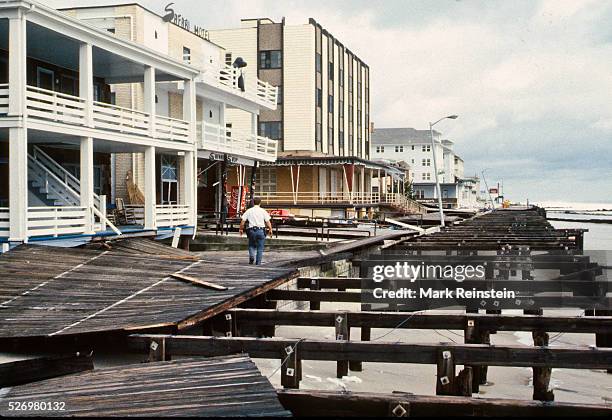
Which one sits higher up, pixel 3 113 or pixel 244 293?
pixel 3 113

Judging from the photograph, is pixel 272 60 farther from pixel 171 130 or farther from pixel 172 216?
pixel 172 216

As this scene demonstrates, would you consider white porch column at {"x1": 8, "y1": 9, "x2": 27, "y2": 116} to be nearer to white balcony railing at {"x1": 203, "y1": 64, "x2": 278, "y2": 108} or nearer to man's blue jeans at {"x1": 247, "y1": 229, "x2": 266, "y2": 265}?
man's blue jeans at {"x1": 247, "y1": 229, "x2": 266, "y2": 265}

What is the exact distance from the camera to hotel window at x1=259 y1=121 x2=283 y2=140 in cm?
5922

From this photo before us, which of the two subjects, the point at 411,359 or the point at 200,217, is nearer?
the point at 411,359

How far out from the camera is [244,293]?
40.1ft

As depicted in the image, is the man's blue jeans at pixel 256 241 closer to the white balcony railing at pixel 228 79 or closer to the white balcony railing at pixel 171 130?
the white balcony railing at pixel 171 130

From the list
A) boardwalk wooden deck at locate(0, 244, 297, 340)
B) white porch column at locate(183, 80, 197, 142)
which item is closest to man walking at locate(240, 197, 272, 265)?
boardwalk wooden deck at locate(0, 244, 297, 340)

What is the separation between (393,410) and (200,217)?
3028 cm

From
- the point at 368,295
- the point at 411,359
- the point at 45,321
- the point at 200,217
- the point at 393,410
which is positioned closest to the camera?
the point at 393,410

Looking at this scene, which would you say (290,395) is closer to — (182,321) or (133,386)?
(133,386)

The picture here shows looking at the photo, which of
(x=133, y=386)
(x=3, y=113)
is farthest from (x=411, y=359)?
(x=3, y=113)

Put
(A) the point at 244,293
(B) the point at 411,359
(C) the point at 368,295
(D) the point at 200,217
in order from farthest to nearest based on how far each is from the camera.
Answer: (D) the point at 200,217 → (C) the point at 368,295 → (A) the point at 244,293 → (B) the point at 411,359

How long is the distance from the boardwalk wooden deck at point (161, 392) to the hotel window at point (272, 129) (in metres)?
51.7

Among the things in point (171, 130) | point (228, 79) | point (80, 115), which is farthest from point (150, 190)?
point (228, 79)
